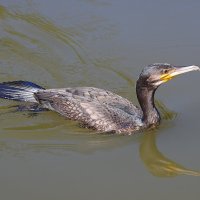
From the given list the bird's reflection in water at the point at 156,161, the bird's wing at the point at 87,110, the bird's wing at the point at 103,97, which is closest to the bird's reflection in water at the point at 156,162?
the bird's reflection in water at the point at 156,161

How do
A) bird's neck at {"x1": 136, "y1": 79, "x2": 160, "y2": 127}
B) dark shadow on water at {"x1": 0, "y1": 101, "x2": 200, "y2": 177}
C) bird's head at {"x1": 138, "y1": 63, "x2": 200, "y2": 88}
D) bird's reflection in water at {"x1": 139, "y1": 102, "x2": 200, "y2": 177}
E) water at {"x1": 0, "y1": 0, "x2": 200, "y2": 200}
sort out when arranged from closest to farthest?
water at {"x1": 0, "y1": 0, "x2": 200, "y2": 200}, bird's reflection in water at {"x1": 139, "y1": 102, "x2": 200, "y2": 177}, dark shadow on water at {"x1": 0, "y1": 101, "x2": 200, "y2": 177}, bird's head at {"x1": 138, "y1": 63, "x2": 200, "y2": 88}, bird's neck at {"x1": 136, "y1": 79, "x2": 160, "y2": 127}

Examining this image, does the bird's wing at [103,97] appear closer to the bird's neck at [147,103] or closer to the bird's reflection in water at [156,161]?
the bird's neck at [147,103]

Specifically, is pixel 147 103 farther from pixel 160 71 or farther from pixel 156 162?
pixel 156 162

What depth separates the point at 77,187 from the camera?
704 centimetres

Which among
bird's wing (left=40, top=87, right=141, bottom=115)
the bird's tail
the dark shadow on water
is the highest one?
bird's wing (left=40, top=87, right=141, bottom=115)

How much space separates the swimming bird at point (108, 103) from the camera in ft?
26.3

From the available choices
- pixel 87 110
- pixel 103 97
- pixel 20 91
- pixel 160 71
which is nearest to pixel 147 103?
pixel 160 71

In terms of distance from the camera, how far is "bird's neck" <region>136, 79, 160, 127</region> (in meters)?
8.20

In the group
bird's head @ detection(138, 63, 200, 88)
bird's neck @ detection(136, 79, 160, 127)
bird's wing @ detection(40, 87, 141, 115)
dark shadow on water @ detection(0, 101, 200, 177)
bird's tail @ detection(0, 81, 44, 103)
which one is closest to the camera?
dark shadow on water @ detection(0, 101, 200, 177)

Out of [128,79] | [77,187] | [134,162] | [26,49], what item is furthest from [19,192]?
[26,49]

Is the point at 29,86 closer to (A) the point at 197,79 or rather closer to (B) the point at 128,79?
(B) the point at 128,79

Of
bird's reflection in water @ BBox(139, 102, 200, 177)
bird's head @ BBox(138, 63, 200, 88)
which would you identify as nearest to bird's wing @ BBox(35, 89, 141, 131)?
bird's reflection in water @ BBox(139, 102, 200, 177)

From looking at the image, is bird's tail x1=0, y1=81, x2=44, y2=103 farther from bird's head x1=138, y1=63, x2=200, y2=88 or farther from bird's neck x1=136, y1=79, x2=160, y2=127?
bird's head x1=138, y1=63, x2=200, y2=88

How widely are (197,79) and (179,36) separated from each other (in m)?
1.76
